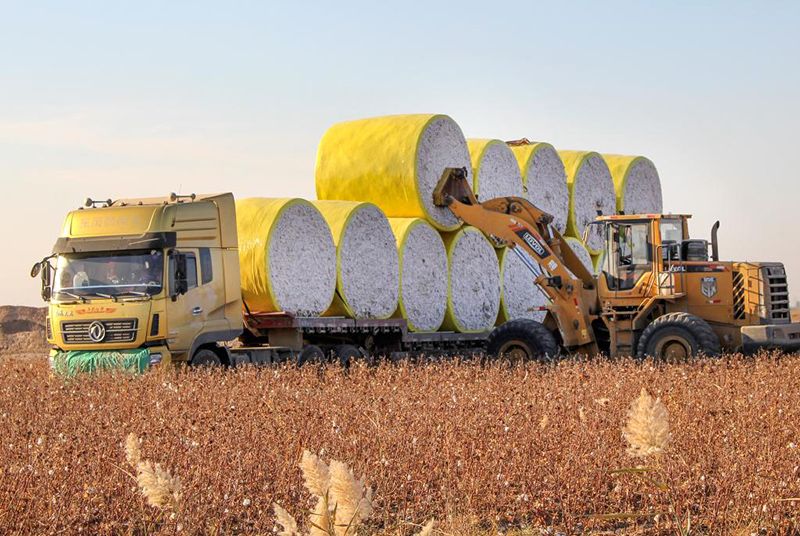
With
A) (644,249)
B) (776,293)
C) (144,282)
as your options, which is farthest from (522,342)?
(144,282)

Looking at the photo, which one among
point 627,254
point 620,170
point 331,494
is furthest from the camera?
point 620,170

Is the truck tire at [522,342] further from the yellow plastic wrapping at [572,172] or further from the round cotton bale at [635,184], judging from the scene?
the round cotton bale at [635,184]

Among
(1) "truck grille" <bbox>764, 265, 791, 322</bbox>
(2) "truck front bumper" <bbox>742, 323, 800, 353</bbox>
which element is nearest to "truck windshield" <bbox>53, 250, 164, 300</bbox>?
(2) "truck front bumper" <bbox>742, 323, 800, 353</bbox>

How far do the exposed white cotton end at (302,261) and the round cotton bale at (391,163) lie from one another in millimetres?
1908

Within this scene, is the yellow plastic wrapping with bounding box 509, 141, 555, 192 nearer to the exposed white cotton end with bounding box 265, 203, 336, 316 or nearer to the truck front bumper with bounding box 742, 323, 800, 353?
the exposed white cotton end with bounding box 265, 203, 336, 316

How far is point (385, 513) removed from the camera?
571 cm

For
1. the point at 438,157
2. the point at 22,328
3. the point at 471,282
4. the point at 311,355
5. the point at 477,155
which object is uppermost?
the point at 477,155

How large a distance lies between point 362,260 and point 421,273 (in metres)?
1.60

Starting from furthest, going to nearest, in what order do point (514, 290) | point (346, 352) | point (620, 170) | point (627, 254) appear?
point (620, 170), point (514, 290), point (346, 352), point (627, 254)

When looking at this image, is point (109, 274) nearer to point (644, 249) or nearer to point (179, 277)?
point (179, 277)

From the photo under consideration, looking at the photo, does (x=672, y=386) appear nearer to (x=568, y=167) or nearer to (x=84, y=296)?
(x=84, y=296)

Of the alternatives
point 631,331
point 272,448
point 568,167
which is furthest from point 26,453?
point 568,167

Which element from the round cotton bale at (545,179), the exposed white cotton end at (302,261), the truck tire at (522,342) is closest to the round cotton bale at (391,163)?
the exposed white cotton end at (302,261)

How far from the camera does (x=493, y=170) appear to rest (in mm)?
19000
